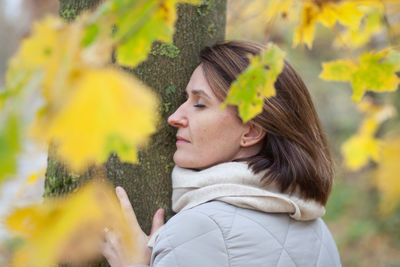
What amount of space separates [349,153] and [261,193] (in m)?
2.13

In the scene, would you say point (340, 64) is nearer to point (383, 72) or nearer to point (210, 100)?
point (383, 72)

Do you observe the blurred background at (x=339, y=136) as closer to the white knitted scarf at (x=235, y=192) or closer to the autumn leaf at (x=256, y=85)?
the white knitted scarf at (x=235, y=192)

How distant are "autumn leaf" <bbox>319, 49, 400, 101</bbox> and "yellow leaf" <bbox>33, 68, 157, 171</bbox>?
982 millimetres

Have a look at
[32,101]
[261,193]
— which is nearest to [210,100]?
[261,193]

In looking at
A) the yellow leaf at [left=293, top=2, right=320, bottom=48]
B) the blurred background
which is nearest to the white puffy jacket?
the yellow leaf at [left=293, top=2, right=320, bottom=48]

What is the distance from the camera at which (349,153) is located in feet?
10.5

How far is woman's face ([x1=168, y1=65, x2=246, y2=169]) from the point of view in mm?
1384

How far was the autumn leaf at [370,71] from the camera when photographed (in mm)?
1228

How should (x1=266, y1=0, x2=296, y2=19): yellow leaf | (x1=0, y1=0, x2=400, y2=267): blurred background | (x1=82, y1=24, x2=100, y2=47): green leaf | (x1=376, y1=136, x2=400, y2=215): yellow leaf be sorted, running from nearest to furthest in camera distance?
(x1=82, y1=24, x2=100, y2=47): green leaf
(x1=376, y1=136, x2=400, y2=215): yellow leaf
(x1=266, y1=0, x2=296, y2=19): yellow leaf
(x1=0, y1=0, x2=400, y2=267): blurred background

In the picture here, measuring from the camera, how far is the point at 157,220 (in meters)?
1.39

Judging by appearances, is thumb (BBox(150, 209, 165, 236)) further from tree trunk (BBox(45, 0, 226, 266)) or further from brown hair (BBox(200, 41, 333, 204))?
brown hair (BBox(200, 41, 333, 204))

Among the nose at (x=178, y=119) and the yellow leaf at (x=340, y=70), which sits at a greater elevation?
the yellow leaf at (x=340, y=70)

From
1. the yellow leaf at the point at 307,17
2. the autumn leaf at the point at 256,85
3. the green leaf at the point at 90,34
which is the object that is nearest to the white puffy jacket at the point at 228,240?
the autumn leaf at the point at 256,85

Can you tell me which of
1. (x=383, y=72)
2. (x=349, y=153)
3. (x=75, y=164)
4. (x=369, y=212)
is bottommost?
(x=369, y=212)
